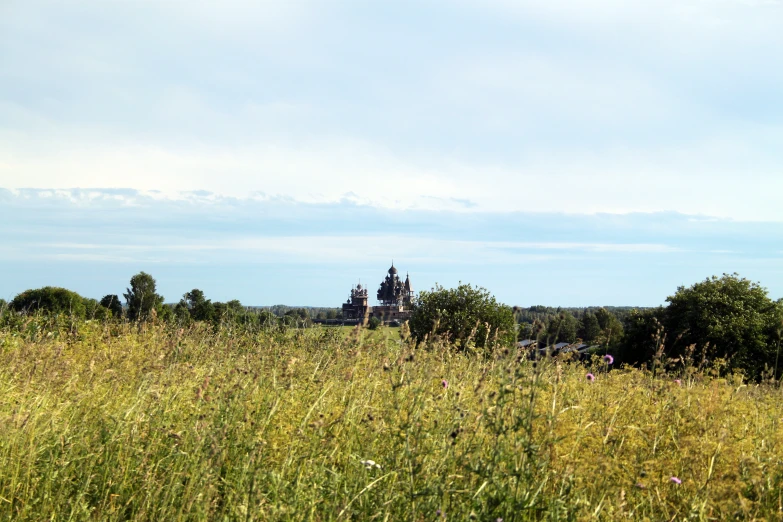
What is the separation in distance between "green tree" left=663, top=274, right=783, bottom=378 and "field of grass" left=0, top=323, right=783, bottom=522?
1057 inches

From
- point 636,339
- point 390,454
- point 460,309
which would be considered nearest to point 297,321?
point 390,454

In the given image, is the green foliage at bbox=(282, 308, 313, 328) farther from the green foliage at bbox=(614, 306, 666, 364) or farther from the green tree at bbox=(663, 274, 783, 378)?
the green foliage at bbox=(614, 306, 666, 364)

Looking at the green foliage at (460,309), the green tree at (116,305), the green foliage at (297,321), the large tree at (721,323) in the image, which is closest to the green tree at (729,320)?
the large tree at (721,323)

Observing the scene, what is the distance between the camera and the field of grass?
132 inches

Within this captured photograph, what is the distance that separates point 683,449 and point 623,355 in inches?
1227

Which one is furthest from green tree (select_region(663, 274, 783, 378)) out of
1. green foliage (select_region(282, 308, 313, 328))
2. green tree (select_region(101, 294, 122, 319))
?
green tree (select_region(101, 294, 122, 319))

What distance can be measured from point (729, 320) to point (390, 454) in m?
31.2

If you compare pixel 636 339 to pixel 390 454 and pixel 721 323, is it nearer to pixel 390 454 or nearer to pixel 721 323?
pixel 721 323

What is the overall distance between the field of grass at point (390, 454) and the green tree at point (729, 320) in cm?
2684

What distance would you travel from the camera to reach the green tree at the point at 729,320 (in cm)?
2938

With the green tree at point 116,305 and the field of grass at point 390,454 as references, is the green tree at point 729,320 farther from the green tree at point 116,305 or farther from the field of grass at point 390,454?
the field of grass at point 390,454

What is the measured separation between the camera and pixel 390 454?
3.97 metres

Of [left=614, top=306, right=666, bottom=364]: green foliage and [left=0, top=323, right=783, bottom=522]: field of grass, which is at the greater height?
[left=0, top=323, right=783, bottom=522]: field of grass

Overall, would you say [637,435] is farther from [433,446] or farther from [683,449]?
[433,446]
